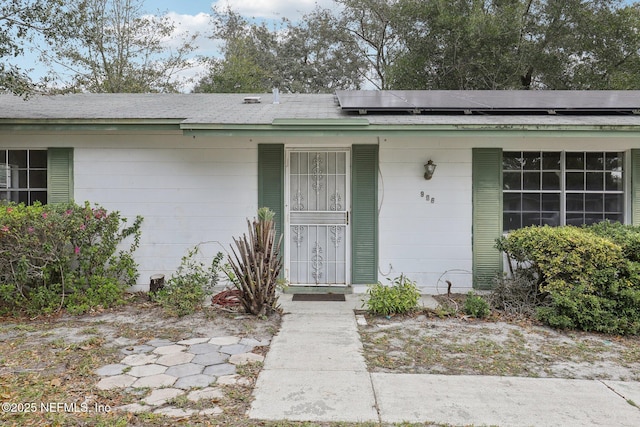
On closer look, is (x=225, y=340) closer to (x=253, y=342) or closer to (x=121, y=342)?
(x=253, y=342)

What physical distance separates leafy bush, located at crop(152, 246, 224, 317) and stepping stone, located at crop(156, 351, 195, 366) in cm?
123

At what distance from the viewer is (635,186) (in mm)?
5887

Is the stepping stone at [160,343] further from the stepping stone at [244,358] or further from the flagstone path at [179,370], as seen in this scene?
the stepping stone at [244,358]

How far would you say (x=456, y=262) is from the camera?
604 cm

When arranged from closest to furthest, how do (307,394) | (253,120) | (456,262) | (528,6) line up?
(307,394) → (253,120) → (456,262) → (528,6)

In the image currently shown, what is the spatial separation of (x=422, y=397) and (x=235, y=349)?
1832mm

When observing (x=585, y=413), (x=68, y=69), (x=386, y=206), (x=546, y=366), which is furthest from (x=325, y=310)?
(x=68, y=69)

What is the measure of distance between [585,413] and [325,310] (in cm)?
303

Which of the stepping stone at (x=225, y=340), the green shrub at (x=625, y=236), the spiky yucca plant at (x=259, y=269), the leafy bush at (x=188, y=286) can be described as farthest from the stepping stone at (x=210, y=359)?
the green shrub at (x=625, y=236)

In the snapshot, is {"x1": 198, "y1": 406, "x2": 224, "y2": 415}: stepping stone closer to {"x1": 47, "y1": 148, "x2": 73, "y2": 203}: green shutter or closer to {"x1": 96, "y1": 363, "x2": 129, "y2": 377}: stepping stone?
{"x1": 96, "y1": 363, "x2": 129, "y2": 377}: stepping stone

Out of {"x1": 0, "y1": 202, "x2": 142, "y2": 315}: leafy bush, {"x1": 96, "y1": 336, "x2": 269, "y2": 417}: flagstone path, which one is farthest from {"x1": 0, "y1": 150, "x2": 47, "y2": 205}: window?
{"x1": 96, "y1": 336, "x2": 269, "y2": 417}: flagstone path

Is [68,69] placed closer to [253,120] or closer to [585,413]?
[253,120]

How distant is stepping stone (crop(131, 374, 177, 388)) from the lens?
125 inches

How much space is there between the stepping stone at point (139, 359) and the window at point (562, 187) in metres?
5.09
